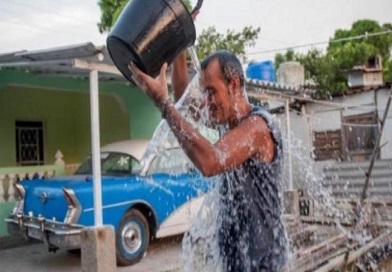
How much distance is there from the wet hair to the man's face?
2 cm

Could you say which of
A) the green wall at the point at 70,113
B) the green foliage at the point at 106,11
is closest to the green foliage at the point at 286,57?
the green foliage at the point at 106,11

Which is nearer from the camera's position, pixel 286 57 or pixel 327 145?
pixel 327 145

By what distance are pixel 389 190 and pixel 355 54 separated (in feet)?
38.6

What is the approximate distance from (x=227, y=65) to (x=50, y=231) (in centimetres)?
504

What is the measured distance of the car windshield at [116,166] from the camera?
7680 mm

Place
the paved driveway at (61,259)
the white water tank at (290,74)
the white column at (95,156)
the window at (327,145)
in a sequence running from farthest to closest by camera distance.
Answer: the white water tank at (290,74)
the window at (327,145)
the paved driveway at (61,259)
the white column at (95,156)

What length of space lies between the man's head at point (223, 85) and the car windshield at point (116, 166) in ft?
18.3

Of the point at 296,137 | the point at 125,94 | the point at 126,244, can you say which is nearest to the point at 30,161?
the point at 125,94

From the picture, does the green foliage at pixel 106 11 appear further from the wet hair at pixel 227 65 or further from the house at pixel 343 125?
the wet hair at pixel 227 65

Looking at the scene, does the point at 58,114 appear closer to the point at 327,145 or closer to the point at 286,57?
the point at 327,145

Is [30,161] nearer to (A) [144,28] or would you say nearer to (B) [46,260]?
(B) [46,260]

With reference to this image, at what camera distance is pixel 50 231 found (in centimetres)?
651

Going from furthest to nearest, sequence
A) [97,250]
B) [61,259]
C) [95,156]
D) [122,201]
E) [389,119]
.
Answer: [389,119] < [61,259] < [122,201] < [95,156] < [97,250]

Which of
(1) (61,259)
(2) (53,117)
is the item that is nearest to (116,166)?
(1) (61,259)
